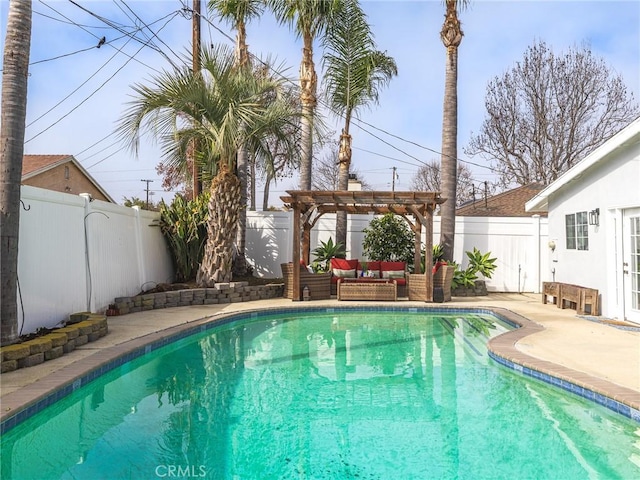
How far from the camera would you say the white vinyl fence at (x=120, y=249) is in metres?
7.12

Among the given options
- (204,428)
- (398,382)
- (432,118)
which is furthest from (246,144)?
(432,118)

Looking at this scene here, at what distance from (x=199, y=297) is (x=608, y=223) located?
8.94 metres

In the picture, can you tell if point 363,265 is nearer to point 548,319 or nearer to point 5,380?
point 548,319

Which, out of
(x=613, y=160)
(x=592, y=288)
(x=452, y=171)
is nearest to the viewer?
(x=613, y=160)

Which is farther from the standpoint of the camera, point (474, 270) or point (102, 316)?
point (474, 270)

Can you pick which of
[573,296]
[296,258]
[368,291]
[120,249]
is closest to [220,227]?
[296,258]

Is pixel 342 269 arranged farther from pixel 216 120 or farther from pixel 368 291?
pixel 216 120

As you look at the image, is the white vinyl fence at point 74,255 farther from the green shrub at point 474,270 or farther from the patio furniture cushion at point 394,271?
the green shrub at point 474,270

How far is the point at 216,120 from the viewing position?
11.2m

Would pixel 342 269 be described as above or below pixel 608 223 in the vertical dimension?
below

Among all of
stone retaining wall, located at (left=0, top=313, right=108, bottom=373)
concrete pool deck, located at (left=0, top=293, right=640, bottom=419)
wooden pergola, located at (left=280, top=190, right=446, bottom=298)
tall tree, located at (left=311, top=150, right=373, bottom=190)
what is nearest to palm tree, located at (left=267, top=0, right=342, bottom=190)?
wooden pergola, located at (left=280, top=190, right=446, bottom=298)

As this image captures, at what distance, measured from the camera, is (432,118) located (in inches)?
920

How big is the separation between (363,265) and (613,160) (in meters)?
6.47

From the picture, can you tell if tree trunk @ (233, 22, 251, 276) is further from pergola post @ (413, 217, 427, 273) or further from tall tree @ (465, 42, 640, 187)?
tall tree @ (465, 42, 640, 187)
